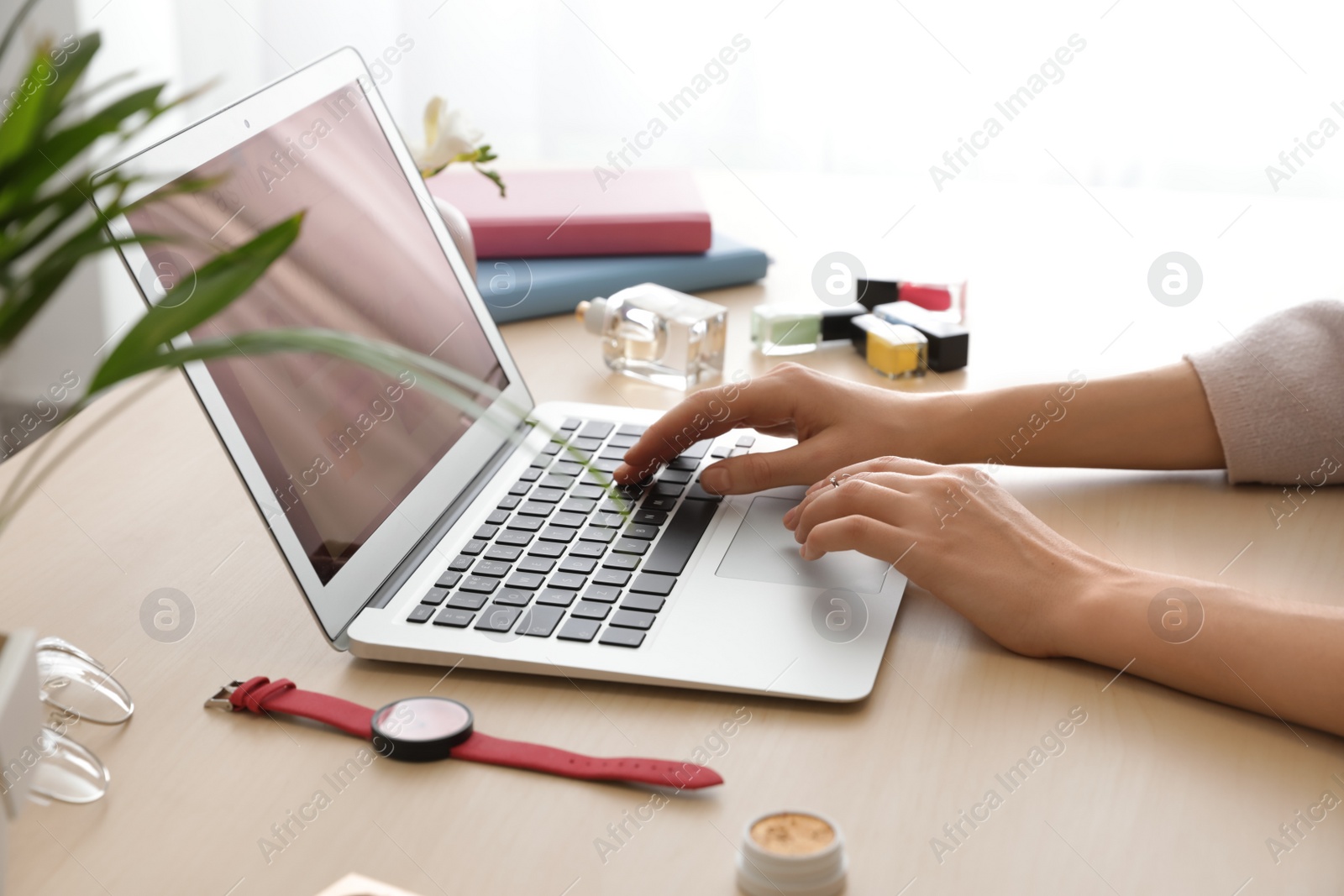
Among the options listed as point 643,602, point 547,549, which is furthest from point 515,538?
point 643,602

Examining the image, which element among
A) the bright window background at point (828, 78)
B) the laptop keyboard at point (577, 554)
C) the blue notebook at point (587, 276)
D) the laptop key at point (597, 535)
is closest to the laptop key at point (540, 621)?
the laptop keyboard at point (577, 554)

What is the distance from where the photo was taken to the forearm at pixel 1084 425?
962 mm

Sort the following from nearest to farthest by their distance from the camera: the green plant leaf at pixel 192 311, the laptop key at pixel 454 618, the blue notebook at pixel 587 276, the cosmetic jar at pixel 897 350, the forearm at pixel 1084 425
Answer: the green plant leaf at pixel 192 311, the laptop key at pixel 454 618, the forearm at pixel 1084 425, the cosmetic jar at pixel 897 350, the blue notebook at pixel 587 276

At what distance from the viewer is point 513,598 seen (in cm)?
77

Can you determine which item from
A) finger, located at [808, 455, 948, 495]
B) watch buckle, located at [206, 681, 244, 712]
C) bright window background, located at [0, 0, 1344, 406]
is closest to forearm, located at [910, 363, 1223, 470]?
finger, located at [808, 455, 948, 495]

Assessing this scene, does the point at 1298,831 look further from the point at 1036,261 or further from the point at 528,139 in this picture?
the point at 528,139

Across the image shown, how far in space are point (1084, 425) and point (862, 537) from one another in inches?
12.1

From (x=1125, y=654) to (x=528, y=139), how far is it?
2.09m

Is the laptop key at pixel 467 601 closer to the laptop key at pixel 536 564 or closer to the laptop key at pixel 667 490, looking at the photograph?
the laptop key at pixel 536 564

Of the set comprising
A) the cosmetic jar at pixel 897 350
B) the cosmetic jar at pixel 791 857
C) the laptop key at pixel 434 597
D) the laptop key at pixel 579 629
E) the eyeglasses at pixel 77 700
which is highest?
the cosmetic jar at pixel 897 350

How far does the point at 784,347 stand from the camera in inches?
49.8

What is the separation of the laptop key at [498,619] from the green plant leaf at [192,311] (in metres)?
0.40

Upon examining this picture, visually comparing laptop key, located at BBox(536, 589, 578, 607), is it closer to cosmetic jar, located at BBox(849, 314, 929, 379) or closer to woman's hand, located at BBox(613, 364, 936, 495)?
woman's hand, located at BBox(613, 364, 936, 495)

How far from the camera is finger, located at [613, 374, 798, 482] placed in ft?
3.05
